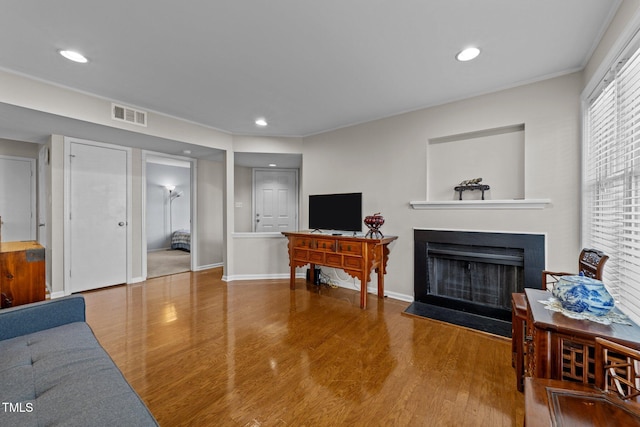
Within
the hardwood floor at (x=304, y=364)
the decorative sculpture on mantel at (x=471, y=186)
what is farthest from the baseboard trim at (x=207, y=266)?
the decorative sculpture on mantel at (x=471, y=186)

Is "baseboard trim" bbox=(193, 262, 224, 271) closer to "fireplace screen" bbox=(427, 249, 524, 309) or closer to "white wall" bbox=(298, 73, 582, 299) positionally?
"white wall" bbox=(298, 73, 582, 299)

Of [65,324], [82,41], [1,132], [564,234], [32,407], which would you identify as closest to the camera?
[32,407]

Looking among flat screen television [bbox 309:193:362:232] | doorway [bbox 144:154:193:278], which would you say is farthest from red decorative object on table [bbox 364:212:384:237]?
doorway [bbox 144:154:193:278]

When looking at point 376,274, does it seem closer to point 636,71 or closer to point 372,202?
point 372,202

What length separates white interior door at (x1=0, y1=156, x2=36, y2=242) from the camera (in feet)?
13.0

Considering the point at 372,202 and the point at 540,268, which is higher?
the point at 372,202

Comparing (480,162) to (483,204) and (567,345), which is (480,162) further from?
(567,345)

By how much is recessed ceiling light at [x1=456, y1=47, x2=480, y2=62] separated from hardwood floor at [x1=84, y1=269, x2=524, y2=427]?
243 centimetres

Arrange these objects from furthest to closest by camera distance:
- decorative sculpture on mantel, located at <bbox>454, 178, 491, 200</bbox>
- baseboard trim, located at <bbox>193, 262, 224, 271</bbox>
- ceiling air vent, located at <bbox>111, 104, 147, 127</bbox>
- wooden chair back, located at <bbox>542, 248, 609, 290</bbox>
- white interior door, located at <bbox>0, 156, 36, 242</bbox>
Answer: baseboard trim, located at <bbox>193, 262, 224, 271</bbox> < white interior door, located at <bbox>0, 156, 36, 242</bbox> < ceiling air vent, located at <bbox>111, 104, 147, 127</bbox> < decorative sculpture on mantel, located at <bbox>454, 178, 491, 200</bbox> < wooden chair back, located at <bbox>542, 248, 609, 290</bbox>

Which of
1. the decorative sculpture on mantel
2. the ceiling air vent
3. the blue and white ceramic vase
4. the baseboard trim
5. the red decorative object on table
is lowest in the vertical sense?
the baseboard trim

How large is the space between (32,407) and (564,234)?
3612mm

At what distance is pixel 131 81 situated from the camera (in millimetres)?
2580

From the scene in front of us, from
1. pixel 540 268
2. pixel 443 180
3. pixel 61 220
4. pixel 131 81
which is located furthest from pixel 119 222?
pixel 540 268

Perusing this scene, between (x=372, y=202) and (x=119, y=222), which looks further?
(x=119, y=222)
